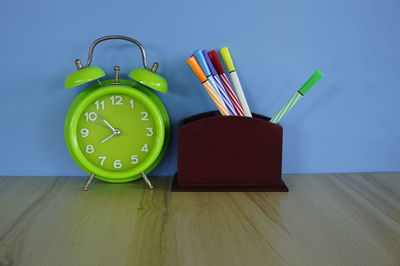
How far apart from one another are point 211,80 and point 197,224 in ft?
1.13

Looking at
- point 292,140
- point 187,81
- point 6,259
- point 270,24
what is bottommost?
point 6,259

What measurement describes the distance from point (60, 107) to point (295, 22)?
0.58 metres

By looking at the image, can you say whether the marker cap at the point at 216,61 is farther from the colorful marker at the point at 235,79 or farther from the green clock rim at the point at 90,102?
the green clock rim at the point at 90,102

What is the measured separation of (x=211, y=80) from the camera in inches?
40.3

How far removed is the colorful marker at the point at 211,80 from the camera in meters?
1.02

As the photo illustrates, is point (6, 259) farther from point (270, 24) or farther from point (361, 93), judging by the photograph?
point (361, 93)

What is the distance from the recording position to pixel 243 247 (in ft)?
2.40

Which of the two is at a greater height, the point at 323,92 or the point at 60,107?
the point at 323,92

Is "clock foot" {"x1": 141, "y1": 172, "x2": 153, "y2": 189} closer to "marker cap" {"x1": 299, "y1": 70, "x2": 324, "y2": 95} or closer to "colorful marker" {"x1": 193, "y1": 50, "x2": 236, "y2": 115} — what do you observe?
"colorful marker" {"x1": 193, "y1": 50, "x2": 236, "y2": 115}

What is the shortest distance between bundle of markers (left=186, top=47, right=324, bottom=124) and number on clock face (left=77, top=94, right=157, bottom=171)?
151mm

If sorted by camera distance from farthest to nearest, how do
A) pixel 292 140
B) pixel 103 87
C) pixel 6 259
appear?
1. pixel 292 140
2. pixel 103 87
3. pixel 6 259

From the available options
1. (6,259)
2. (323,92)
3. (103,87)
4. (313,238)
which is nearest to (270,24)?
(323,92)

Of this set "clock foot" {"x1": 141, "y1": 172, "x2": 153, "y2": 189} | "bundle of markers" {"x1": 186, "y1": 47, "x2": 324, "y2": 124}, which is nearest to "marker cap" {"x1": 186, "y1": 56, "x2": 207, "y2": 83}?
"bundle of markers" {"x1": 186, "y1": 47, "x2": 324, "y2": 124}

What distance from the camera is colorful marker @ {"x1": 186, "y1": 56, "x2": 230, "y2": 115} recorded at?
39.8 inches
